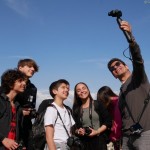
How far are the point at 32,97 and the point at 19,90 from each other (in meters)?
1.02

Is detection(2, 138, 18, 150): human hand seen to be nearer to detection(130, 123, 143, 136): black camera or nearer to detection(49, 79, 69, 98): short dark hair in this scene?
detection(49, 79, 69, 98): short dark hair

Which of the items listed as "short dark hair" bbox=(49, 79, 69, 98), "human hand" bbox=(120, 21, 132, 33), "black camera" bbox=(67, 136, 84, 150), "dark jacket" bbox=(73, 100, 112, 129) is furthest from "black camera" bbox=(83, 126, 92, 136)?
"human hand" bbox=(120, 21, 132, 33)

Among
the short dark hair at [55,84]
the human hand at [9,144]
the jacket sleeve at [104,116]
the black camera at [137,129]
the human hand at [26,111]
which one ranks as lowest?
the human hand at [9,144]

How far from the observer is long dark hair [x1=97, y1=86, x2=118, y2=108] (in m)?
7.19

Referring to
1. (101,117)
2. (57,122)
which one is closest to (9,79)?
(57,122)

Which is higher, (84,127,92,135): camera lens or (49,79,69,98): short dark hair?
(49,79,69,98): short dark hair

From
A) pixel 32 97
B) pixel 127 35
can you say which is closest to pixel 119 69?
pixel 127 35

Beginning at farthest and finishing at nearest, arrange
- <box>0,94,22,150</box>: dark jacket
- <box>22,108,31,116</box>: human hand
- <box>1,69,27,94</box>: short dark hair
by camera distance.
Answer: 1. <box>22,108,31,116</box>: human hand
2. <box>1,69,27,94</box>: short dark hair
3. <box>0,94,22,150</box>: dark jacket

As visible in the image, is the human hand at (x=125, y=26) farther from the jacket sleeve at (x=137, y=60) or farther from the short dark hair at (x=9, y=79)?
the short dark hair at (x=9, y=79)

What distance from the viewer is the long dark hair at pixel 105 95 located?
7188 mm

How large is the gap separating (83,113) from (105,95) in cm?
106

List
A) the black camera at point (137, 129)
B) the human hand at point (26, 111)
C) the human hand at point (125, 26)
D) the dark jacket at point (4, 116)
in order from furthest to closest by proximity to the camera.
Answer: the human hand at point (26, 111), the dark jacket at point (4, 116), the black camera at point (137, 129), the human hand at point (125, 26)

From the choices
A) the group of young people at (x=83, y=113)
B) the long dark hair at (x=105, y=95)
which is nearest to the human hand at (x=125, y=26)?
the group of young people at (x=83, y=113)

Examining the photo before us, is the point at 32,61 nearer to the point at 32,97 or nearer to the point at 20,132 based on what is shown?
the point at 32,97
